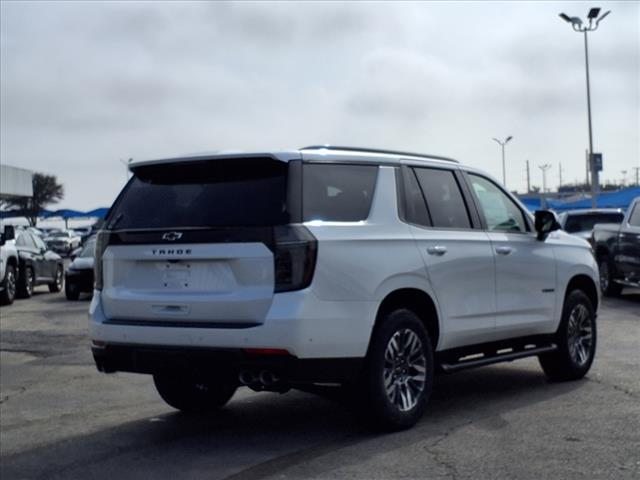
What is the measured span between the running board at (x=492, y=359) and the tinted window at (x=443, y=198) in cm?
105

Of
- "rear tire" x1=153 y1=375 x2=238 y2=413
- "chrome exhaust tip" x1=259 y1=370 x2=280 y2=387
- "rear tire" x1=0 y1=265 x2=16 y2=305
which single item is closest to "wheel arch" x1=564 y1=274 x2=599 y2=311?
"rear tire" x1=153 y1=375 x2=238 y2=413

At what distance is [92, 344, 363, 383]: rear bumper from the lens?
629cm

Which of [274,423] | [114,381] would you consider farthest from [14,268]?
[274,423]

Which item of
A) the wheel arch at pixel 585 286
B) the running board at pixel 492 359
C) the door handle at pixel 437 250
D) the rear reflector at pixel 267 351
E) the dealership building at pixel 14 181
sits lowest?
the running board at pixel 492 359

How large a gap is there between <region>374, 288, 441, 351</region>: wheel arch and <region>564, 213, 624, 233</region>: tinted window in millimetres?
16824

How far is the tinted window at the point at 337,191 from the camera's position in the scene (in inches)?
260

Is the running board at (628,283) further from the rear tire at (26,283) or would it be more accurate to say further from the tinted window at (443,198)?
the rear tire at (26,283)

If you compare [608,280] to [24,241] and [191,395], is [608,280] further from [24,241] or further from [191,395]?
[24,241]

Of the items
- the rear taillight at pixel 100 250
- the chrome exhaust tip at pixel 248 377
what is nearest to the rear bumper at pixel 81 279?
the rear taillight at pixel 100 250

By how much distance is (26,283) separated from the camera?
22656 millimetres

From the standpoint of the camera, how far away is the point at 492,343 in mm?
8164

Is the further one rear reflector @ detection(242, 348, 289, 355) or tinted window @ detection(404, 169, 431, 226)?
tinted window @ detection(404, 169, 431, 226)

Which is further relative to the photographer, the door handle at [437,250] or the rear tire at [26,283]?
the rear tire at [26,283]

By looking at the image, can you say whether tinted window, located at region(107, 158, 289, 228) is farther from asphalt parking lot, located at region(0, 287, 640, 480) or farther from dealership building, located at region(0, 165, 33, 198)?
dealership building, located at region(0, 165, 33, 198)
